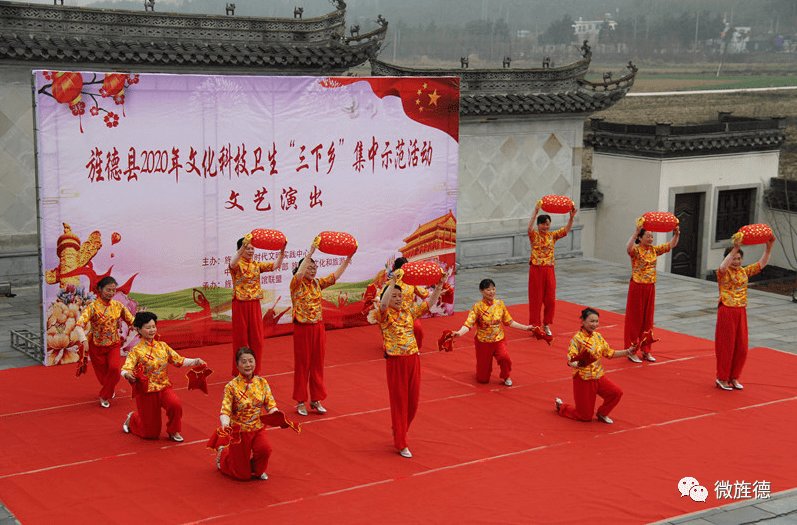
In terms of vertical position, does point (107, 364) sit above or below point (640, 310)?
below

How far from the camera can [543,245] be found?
35.3 feet

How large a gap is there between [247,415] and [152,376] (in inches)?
43.6

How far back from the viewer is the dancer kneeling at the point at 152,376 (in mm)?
6980

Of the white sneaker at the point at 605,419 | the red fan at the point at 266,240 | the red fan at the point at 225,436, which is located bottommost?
the white sneaker at the point at 605,419

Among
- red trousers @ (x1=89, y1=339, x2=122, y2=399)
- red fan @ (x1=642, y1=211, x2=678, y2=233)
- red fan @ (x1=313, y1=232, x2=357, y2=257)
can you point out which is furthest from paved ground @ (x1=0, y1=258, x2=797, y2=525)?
red fan @ (x1=313, y1=232, x2=357, y2=257)

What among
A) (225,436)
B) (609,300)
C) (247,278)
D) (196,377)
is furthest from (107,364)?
(609,300)

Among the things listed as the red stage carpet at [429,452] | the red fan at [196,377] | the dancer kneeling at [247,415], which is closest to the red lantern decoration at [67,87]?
the red stage carpet at [429,452]

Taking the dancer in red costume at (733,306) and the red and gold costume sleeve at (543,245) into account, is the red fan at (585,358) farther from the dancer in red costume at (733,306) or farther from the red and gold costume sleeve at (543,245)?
the red and gold costume sleeve at (543,245)

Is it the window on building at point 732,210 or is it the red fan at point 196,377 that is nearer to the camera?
the red fan at point 196,377

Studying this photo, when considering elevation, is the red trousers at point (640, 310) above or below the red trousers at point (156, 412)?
above

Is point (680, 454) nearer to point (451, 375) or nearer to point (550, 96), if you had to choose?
point (451, 375)

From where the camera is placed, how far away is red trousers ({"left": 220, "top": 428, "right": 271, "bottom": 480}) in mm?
6375

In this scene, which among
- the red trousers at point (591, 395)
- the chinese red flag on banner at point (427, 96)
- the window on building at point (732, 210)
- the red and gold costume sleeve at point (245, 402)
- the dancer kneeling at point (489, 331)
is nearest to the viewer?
the red and gold costume sleeve at point (245, 402)

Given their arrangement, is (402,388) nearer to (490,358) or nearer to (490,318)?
(490,318)
